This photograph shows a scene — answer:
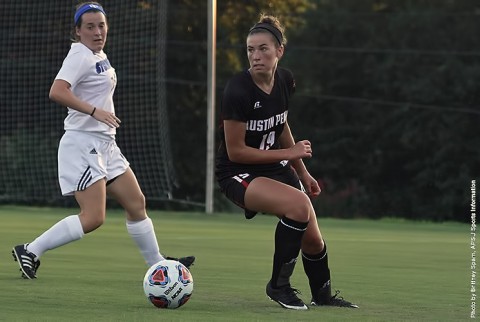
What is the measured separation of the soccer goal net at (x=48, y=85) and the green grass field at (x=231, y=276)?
317 inches

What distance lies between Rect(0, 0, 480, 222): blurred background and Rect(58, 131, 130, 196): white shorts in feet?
47.4

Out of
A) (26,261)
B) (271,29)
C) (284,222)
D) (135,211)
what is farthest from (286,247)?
(26,261)

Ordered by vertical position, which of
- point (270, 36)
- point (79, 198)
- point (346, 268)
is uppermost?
point (270, 36)

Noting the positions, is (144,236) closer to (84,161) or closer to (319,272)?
(84,161)

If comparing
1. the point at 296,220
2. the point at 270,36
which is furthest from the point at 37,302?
the point at 270,36

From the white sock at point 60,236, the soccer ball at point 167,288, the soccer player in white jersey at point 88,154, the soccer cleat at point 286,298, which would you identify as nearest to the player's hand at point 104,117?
the soccer player in white jersey at point 88,154

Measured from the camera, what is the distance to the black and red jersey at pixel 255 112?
24.3ft

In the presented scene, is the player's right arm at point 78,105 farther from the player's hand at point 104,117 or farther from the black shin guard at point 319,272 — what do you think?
the black shin guard at point 319,272

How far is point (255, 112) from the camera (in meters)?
7.48

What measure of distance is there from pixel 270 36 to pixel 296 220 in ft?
3.59

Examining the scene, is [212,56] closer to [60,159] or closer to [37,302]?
[60,159]

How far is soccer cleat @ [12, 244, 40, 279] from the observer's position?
8.78 meters

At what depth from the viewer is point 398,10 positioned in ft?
117

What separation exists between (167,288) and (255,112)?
1158 millimetres
